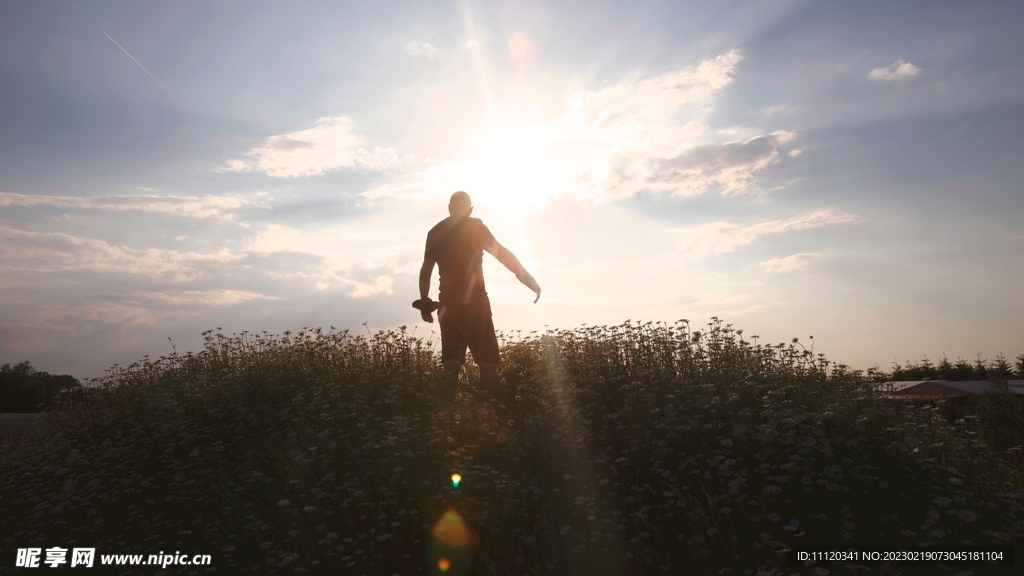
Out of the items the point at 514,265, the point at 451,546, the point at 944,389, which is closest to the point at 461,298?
the point at 514,265

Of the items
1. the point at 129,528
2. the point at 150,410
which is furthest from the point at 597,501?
the point at 150,410

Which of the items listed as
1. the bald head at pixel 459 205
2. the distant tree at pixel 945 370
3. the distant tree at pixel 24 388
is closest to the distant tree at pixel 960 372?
the distant tree at pixel 945 370

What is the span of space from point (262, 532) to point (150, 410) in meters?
4.10

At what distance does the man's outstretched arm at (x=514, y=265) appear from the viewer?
8.39 meters

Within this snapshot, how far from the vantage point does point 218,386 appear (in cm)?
846

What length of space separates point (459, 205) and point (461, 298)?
4.17 feet

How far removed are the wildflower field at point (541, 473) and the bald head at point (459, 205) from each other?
7.64 ft

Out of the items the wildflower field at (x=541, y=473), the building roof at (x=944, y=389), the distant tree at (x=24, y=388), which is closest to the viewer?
the wildflower field at (x=541, y=473)

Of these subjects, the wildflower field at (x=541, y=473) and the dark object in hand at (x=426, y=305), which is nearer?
the wildflower field at (x=541, y=473)

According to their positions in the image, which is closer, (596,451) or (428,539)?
(428,539)

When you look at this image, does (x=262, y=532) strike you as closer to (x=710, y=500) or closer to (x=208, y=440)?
(x=208, y=440)

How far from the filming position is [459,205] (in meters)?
8.23

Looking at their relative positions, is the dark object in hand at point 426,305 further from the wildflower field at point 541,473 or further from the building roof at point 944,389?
the building roof at point 944,389

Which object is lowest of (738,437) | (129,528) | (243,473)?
(129,528)
